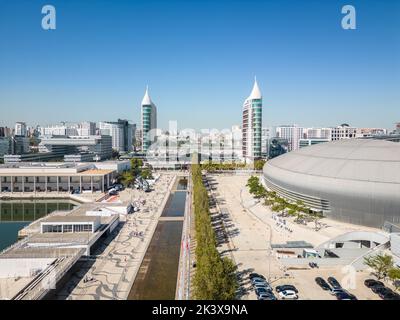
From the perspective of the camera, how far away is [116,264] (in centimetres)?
1448

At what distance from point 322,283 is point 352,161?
12039 mm

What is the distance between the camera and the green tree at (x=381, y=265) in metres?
12.7

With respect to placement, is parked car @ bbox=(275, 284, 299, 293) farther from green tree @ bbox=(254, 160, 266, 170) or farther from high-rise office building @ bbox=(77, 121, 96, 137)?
high-rise office building @ bbox=(77, 121, 96, 137)

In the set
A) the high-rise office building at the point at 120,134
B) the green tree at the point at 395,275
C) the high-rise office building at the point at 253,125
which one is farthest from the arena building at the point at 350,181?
the high-rise office building at the point at 120,134

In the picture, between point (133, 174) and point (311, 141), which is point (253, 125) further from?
point (133, 174)

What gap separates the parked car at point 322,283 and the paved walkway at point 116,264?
731 centimetres

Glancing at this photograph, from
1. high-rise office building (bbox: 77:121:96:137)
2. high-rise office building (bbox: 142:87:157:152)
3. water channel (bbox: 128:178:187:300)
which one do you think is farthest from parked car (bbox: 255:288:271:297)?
high-rise office building (bbox: 77:121:96:137)

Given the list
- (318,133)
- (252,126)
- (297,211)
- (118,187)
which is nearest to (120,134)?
(252,126)

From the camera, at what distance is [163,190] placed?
116 ft

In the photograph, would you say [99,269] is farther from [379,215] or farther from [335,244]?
[379,215]

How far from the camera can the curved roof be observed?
64.7 feet

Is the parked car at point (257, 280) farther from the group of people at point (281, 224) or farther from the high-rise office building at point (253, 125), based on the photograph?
the high-rise office building at point (253, 125)

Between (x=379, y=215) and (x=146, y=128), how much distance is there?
157 ft
